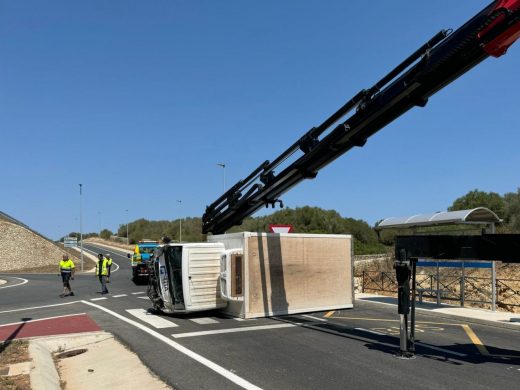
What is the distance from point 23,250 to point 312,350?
57.5 meters

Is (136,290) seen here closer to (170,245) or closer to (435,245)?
(170,245)

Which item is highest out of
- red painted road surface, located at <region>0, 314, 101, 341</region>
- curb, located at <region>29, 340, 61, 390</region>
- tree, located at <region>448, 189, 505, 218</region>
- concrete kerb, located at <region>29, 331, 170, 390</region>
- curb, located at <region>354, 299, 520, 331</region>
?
tree, located at <region>448, 189, 505, 218</region>

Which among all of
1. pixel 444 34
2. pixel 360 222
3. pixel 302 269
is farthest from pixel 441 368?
pixel 360 222

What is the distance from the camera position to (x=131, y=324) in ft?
38.5

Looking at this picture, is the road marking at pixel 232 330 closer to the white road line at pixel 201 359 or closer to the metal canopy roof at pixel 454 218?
the white road line at pixel 201 359

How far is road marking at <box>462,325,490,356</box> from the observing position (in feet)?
29.2

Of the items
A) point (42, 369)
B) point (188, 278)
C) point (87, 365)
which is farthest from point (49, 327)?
point (42, 369)

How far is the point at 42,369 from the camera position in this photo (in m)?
7.16

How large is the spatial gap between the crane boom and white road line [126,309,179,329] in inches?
178

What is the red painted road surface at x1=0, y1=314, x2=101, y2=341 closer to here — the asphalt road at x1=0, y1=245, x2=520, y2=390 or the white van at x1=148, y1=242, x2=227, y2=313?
the asphalt road at x1=0, y1=245, x2=520, y2=390

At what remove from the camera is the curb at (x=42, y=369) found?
6.38 meters

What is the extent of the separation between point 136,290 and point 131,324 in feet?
32.8

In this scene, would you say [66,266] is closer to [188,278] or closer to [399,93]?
[188,278]

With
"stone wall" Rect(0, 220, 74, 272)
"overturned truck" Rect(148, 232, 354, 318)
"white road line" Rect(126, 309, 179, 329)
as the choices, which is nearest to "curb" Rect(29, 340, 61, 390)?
"white road line" Rect(126, 309, 179, 329)
